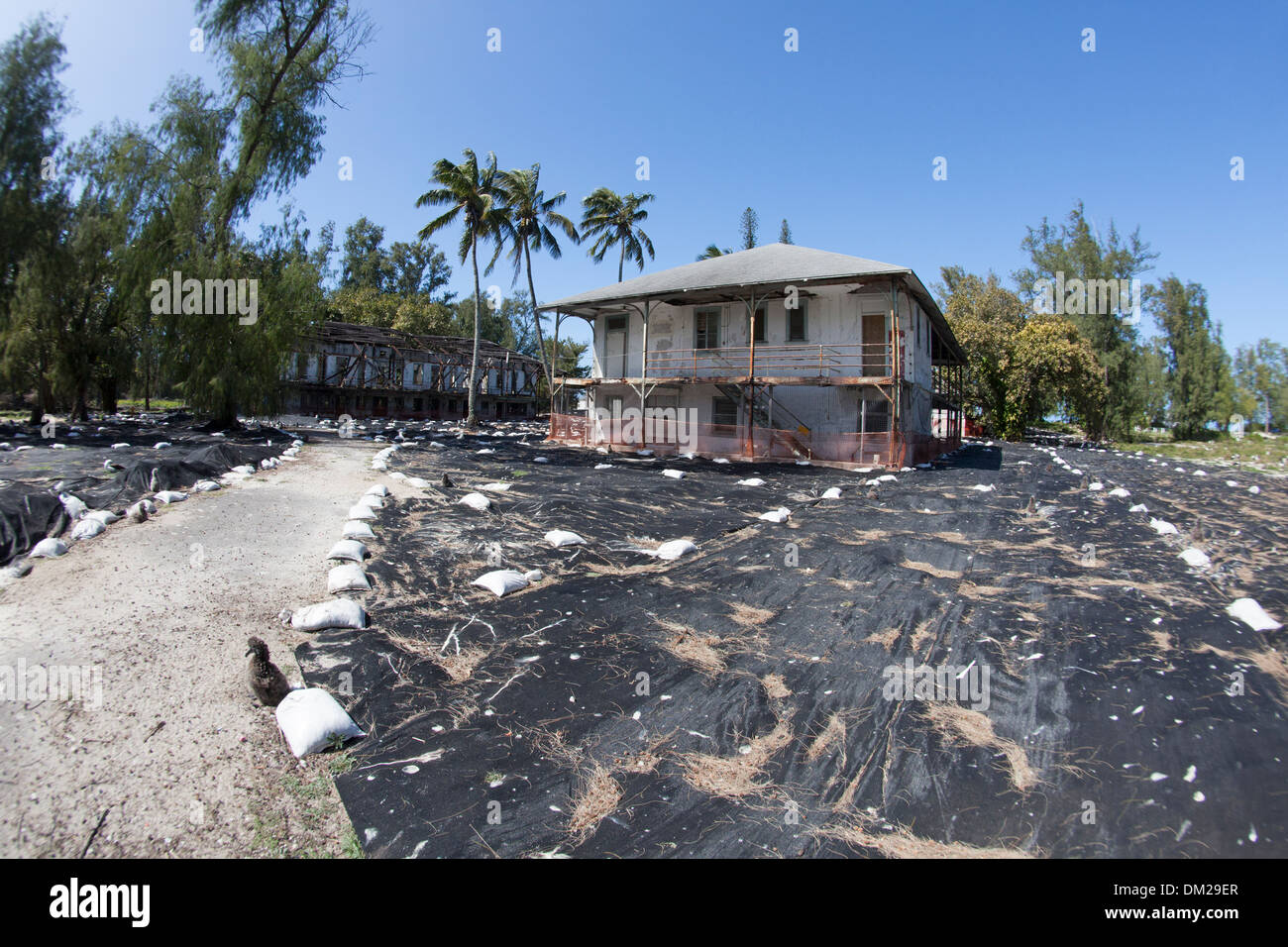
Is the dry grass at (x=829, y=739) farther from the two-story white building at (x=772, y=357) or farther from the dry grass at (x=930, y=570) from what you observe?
the two-story white building at (x=772, y=357)

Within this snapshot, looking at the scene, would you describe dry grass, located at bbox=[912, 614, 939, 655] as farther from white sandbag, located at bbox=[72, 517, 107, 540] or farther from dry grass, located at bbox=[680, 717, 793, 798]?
white sandbag, located at bbox=[72, 517, 107, 540]

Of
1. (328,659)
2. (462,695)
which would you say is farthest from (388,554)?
(462,695)

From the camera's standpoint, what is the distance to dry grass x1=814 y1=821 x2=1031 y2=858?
221cm

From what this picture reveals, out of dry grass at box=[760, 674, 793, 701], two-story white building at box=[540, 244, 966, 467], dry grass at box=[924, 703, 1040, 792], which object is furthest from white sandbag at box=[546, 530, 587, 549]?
two-story white building at box=[540, 244, 966, 467]

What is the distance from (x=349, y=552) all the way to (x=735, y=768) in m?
4.12

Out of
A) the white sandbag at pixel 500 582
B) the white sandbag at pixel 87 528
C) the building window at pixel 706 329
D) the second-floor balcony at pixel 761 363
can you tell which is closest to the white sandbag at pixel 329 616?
the white sandbag at pixel 500 582

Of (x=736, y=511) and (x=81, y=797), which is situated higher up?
(x=736, y=511)

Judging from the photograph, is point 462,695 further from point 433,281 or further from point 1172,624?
point 433,281

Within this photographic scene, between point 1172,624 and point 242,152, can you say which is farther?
point 242,152

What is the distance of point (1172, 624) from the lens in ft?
13.2

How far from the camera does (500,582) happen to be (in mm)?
4797

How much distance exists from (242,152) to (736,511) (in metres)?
19.3

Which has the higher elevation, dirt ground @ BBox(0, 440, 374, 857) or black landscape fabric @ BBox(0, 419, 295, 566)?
black landscape fabric @ BBox(0, 419, 295, 566)

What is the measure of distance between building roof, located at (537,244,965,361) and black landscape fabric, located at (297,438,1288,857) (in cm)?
1099
